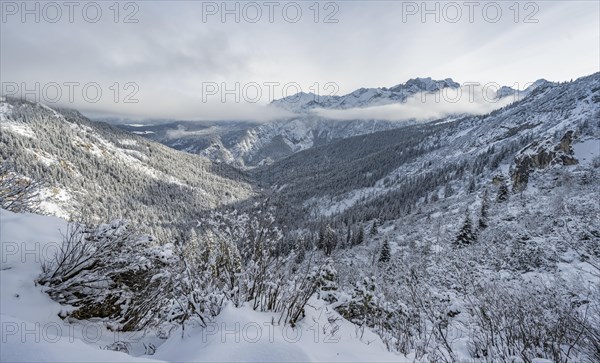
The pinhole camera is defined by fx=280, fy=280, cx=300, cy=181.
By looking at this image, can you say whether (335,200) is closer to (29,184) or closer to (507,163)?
(507,163)

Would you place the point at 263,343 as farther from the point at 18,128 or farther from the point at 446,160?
the point at 18,128

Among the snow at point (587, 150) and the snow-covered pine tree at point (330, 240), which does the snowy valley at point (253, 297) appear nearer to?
the snow at point (587, 150)

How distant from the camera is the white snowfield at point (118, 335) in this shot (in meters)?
1.97

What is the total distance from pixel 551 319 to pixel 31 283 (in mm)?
8252

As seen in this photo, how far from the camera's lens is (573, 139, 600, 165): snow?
35456 millimetres

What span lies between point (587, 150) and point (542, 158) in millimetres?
4742

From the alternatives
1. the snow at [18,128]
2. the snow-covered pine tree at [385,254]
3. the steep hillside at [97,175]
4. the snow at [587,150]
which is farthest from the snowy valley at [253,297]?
the snow at [18,128]

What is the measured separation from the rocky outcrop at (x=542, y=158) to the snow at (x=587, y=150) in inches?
40.7

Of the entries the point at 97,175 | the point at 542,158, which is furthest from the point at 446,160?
the point at 97,175

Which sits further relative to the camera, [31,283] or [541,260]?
[541,260]

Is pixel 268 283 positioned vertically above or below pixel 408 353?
above

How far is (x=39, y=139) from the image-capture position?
157250mm

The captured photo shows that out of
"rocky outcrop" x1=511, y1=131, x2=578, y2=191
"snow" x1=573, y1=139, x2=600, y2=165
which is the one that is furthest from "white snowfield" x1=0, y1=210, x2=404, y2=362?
"snow" x1=573, y1=139, x2=600, y2=165

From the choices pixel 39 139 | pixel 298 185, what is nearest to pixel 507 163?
pixel 298 185
